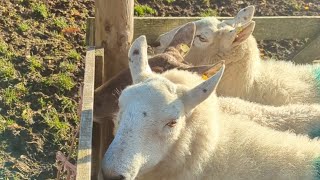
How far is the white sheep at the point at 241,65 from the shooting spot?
5.39 m

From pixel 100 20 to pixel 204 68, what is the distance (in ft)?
3.49

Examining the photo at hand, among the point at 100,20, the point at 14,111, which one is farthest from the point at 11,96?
the point at 100,20

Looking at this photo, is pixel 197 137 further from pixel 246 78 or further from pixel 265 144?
pixel 246 78

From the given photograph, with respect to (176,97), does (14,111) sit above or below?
below

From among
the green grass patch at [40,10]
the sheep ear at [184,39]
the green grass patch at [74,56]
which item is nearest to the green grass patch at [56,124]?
the green grass patch at [74,56]

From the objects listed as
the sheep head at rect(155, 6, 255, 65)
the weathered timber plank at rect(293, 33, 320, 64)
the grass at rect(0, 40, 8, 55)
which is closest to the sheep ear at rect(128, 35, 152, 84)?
the sheep head at rect(155, 6, 255, 65)

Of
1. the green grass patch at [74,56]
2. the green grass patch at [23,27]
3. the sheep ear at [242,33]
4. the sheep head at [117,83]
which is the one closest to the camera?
the sheep head at [117,83]

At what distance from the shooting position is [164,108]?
3.45 metres

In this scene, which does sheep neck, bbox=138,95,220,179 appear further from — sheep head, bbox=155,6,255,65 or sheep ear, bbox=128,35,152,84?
sheep head, bbox=155,6,255,65

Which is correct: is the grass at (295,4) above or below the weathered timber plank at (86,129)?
above

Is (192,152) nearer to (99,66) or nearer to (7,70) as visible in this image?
(99,66)

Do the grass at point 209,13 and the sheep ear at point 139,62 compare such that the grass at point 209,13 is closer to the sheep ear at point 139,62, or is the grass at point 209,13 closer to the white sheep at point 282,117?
the white sheep at point 282,117

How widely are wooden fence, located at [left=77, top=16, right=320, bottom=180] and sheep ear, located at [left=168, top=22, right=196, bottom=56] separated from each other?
669 millimetres

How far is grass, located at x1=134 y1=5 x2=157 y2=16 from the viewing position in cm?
780
